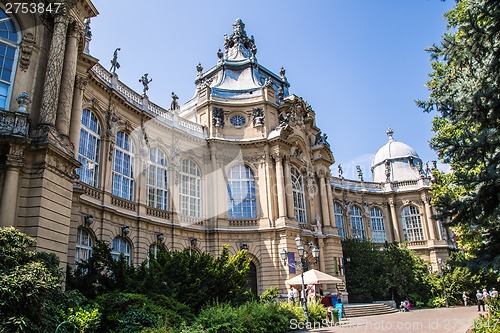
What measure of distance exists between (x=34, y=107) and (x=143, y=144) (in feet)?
37.2

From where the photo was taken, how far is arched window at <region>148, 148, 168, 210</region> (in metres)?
25.5

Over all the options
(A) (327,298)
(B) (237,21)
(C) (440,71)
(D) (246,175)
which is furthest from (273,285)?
(B) (237,21)

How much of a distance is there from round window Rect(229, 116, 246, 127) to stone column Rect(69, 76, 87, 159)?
46.3ft

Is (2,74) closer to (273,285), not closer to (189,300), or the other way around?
(189,300)

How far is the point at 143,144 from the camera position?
2528 cm

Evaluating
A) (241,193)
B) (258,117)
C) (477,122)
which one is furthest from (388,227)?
(477,122)

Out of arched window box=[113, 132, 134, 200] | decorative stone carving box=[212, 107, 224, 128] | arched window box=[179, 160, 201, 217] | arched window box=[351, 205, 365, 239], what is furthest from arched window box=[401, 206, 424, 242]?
arched window box=[113, 132, 134, 200]

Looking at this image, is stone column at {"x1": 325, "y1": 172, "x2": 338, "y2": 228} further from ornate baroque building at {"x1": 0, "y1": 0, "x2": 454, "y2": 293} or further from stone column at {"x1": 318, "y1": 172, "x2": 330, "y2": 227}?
stone column at {"x1": 318, "y1": 172, "x2": 330, "y2": 227}

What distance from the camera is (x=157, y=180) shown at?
26156 mm

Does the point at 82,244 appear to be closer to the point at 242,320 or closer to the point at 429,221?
the point at 242,320

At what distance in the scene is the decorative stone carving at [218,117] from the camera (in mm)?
30891

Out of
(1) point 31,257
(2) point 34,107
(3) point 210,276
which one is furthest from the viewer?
(3) point 210,276

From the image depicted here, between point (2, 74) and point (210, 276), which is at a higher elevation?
point (2, 74)

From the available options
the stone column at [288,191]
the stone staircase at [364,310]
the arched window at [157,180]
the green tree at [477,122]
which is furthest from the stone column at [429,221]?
the green tree at [477,122]
